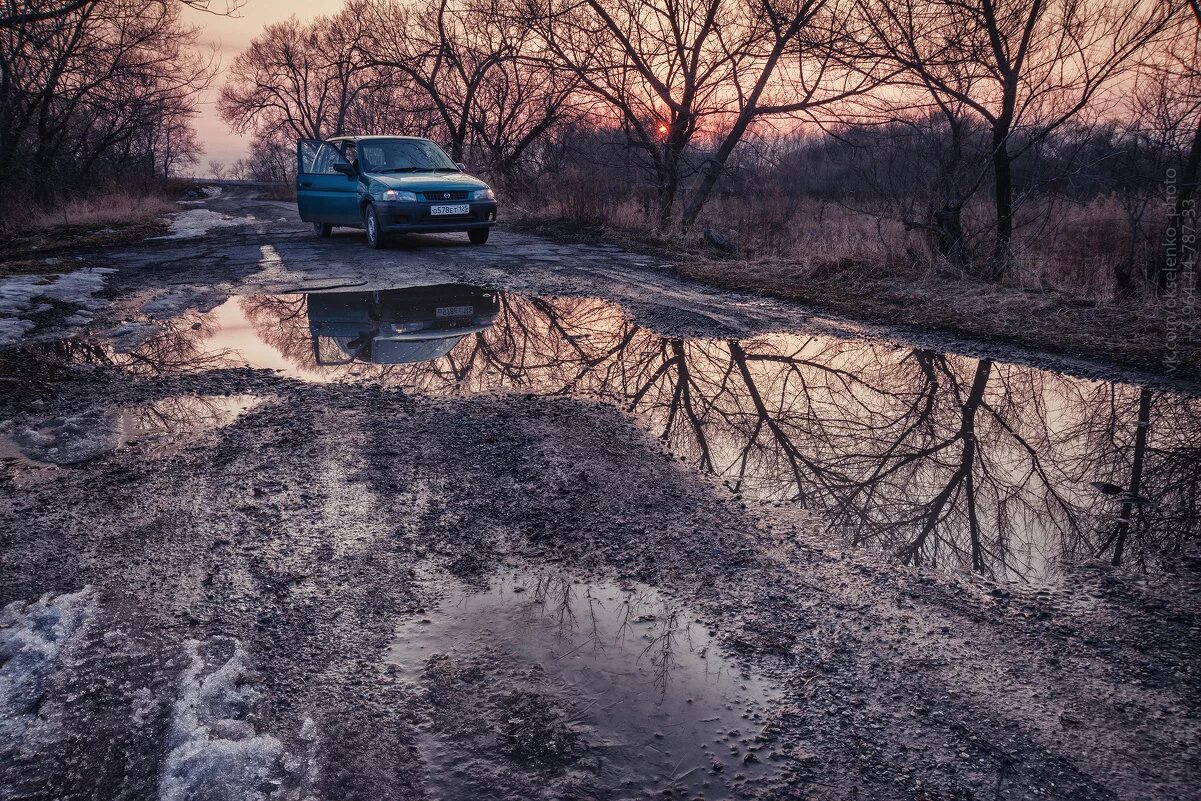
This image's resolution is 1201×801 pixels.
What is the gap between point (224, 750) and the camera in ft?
5.64

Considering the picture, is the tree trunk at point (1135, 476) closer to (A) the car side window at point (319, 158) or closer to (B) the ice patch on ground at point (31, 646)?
(B) the ice patch on ground at point (31, 646)

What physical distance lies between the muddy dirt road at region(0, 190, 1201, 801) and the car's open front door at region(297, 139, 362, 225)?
722cm

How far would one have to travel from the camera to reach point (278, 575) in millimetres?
2455

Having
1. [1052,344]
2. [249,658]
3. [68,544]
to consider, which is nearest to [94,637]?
[249,658]

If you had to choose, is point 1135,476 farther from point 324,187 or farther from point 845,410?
point 324,187

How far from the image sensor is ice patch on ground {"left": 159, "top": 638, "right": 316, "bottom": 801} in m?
1.61

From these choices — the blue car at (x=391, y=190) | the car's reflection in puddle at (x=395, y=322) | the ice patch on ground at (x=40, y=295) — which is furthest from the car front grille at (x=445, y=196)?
the ice patch on ground at (x=40, y=295)

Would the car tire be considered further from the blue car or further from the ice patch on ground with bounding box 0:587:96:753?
the ice patch on ground with bounding box 0:587:96:753

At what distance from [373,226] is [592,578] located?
988cm

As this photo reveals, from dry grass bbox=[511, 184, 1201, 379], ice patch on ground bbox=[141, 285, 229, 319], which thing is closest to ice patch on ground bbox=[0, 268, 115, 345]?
ice patch on ground bbox=[141, 285, 229, 319]

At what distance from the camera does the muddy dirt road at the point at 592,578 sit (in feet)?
5.64

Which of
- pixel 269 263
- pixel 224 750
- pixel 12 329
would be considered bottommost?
pixel 224 750

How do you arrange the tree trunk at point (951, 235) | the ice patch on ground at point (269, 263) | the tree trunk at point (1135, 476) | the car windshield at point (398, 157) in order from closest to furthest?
the tree trunk at point (1135, 476), the tree trunk at point (951, 235), the ice patch on ground at point (269, 263), the car windshield at point (398, 157)

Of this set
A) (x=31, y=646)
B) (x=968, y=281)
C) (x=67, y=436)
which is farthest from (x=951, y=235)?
(x=31, y=646)
